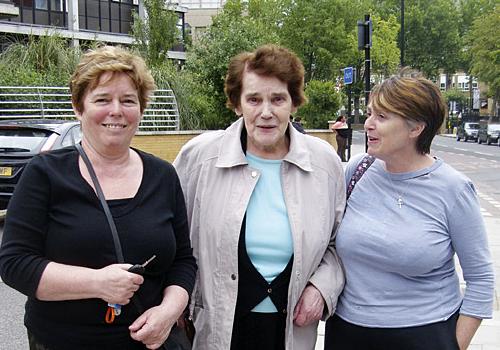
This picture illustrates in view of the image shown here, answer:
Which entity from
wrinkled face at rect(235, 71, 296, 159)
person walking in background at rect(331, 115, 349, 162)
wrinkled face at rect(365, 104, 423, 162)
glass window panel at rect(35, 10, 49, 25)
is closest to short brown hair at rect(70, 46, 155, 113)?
wrinkled face at rect(235, 71, 296, 159)

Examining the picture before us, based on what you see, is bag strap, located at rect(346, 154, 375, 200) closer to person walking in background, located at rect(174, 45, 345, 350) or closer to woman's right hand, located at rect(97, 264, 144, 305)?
person walking in background, located at rect(174, 45, 345, 350)

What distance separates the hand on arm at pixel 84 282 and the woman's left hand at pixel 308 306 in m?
0.90

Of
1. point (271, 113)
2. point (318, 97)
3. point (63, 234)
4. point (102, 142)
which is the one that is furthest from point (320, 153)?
point (318, 97)

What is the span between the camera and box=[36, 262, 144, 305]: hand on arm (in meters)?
1.97

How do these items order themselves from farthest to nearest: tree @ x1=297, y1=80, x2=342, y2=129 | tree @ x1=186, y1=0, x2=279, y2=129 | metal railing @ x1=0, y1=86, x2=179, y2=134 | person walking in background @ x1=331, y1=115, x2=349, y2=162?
tree @ x1=297, y1=80, x2=342, y2=129, person walking in background @ x1=331, y1=115, x2=349, y2=162, tree @ x1=186, y1=0, x2=279, y2=129, metal railing @ x1=0, y1=86, x2=179, y2=134

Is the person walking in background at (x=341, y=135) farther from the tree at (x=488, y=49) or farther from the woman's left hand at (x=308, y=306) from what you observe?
the tree at (x=488, y=49)

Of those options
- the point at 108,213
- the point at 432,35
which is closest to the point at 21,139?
the point at 108,213

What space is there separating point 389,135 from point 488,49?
179 feet

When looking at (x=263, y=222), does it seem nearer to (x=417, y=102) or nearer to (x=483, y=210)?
(x=417, y=102)

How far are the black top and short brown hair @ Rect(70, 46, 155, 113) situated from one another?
0.79 feet

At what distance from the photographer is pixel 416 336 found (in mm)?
2447

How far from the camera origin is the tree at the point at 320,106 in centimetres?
2416

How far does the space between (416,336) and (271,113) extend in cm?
115

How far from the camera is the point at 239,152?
105 inches
